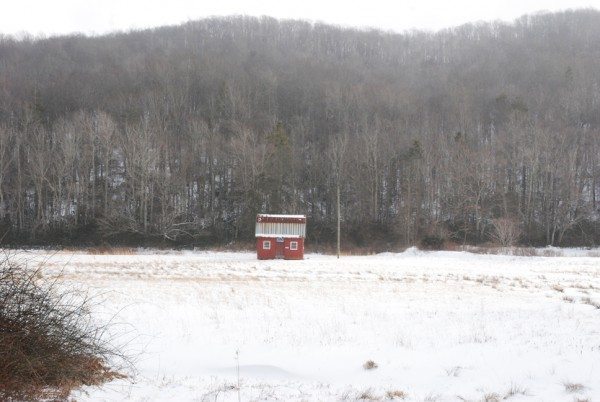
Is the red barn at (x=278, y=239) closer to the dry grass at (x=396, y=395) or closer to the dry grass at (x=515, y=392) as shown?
the dry grass at (x=396, y=395)

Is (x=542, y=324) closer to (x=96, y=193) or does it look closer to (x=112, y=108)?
(x=96, y=193)

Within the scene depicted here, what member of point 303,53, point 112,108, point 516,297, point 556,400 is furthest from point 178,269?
point 303,53

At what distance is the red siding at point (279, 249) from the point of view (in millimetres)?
30906

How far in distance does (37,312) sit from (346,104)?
67.4 meters

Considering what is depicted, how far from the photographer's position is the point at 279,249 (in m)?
31.2

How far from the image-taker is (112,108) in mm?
64562

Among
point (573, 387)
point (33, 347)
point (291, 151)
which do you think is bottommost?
point (573, 387)

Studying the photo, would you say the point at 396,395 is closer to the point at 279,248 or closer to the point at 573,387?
the point at 573,387

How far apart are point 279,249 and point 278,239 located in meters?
0.73

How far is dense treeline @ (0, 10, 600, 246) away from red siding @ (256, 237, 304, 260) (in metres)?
14.1

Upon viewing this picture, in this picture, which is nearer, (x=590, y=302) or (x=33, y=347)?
(x=33, y=347)

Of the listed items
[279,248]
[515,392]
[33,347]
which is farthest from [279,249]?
[33,347]

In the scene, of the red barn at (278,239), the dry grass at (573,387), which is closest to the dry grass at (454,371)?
the dry grass at (573,387)

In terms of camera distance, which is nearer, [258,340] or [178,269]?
[258,340]
